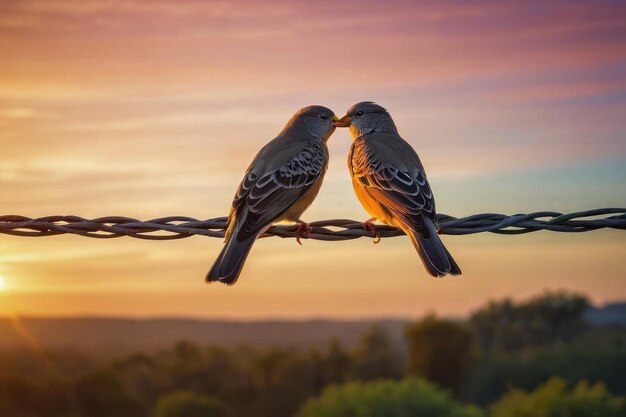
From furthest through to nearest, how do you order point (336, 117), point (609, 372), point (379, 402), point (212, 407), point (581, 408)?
point (212, 407) < point (609, 372) < point (379, 402) < point (581, 408) < point (336, 117)

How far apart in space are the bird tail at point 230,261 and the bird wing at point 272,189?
7 cm

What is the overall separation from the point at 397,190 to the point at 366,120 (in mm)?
2304

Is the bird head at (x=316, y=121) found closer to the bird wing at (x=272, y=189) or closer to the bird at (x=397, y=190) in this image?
the bird at (x=397, y=190)

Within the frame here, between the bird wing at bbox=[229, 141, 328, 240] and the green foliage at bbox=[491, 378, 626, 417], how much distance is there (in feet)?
89.7

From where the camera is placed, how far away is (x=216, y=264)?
267 inches

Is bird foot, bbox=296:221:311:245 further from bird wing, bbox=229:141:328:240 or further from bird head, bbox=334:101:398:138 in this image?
bird head, bbox=334:101:398:138

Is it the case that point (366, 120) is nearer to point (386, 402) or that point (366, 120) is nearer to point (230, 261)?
point (230, 261)

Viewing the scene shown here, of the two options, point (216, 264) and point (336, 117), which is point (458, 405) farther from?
point (216, 264)

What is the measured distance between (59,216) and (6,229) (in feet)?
1.33

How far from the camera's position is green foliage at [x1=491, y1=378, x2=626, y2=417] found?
1313 inches

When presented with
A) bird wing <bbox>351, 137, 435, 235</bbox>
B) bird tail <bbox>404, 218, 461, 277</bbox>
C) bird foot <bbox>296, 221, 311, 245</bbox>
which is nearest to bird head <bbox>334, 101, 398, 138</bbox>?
bird wing <bbox>351, 137, 435, 235</bbox>

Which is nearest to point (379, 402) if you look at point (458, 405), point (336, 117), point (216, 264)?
point (458, 405)

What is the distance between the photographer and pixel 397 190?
7.61m

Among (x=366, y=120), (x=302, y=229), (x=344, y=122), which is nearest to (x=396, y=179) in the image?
(x=302, y=229)
